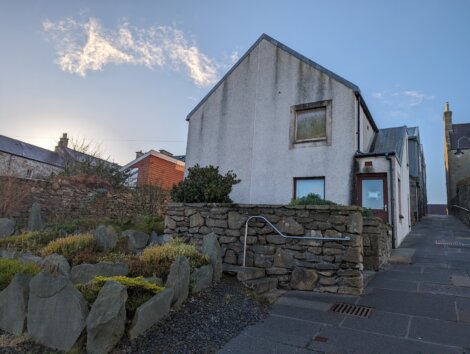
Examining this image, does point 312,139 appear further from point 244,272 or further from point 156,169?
point 156,169

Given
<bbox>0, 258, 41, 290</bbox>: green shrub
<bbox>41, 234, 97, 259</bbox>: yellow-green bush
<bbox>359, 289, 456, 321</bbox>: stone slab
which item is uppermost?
<bbox>41, 234, 97, 259</bbox>: yellow-green bush

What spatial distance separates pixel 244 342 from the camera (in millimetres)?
3342

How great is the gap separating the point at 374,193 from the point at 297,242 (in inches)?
216

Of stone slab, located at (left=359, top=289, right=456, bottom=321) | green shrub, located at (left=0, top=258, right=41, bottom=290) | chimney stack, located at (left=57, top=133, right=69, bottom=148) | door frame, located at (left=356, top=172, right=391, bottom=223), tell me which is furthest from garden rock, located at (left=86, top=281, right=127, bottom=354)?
chimney stack, located at (left=57, top=133, right=69, bottom=148)

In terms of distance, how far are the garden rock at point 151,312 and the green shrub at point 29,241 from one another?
4752mm

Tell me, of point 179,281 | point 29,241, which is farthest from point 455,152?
point 29,241

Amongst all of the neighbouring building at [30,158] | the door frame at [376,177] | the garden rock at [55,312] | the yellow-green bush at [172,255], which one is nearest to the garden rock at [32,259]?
the yellow-green bush at [172,255]

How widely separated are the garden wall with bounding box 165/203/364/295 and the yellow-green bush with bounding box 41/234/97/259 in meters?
2.26

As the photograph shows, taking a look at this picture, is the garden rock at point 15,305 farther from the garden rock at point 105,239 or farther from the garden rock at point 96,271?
the garden rock at point 105,239

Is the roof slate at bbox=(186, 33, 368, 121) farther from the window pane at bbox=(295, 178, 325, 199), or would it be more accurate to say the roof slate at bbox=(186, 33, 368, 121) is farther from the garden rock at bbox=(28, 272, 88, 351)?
the garden rock at bbox=(28, 272, 88, 351)

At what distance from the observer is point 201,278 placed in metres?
4.46

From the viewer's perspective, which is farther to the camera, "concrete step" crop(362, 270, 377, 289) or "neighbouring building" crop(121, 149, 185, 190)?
"neighbouring building" crop(121, 149, 185, 190)

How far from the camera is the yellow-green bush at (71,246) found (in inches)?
237

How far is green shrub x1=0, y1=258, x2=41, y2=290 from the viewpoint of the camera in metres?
4.03
